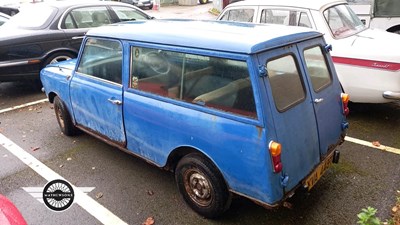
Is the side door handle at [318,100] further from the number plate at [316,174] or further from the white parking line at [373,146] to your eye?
the white parking line at [373,146]

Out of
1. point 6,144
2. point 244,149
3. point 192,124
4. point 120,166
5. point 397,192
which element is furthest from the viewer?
point 6,144

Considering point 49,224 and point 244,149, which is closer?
point 244,149

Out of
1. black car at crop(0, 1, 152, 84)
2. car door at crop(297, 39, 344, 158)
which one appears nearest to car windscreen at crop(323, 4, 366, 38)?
car door at crop(297, 39, 344, 158)

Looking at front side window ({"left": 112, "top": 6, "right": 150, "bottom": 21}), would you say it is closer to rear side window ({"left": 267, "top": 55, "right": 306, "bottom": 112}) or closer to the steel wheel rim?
the steel wheel rim

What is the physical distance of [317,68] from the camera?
3.21 m

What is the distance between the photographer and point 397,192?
3.41 metres

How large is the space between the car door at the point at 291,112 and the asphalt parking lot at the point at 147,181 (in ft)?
2.07

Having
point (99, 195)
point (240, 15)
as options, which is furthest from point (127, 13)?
point (99, 195)

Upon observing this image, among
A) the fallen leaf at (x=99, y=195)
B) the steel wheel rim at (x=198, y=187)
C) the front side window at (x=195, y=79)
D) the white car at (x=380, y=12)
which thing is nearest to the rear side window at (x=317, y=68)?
the front side window at (x=195, y=79)

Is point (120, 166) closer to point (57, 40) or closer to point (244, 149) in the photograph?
point (244, 149)

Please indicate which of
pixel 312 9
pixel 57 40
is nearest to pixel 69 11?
pixel 57 40

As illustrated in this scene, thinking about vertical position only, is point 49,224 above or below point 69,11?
below

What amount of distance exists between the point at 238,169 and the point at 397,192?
6.22ft

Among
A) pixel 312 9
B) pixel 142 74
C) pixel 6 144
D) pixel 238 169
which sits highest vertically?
pixel 312 9
